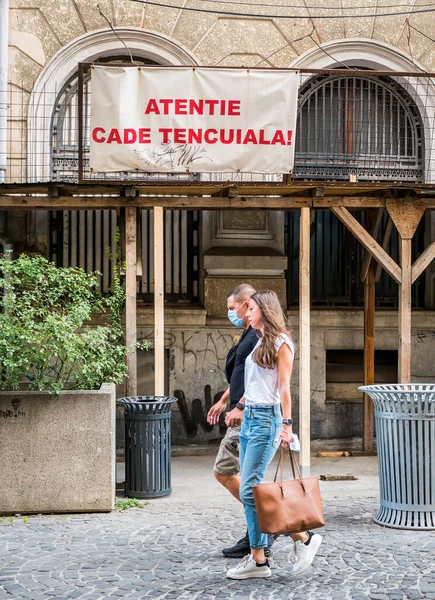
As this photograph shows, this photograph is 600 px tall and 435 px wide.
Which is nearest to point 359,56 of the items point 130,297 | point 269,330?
point 130,297

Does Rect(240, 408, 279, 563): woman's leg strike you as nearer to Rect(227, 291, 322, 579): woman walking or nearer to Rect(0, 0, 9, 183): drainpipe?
Rect(227, 291, 322, 579): woman walking

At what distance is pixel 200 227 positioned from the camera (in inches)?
525

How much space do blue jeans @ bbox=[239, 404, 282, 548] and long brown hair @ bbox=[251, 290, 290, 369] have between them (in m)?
0.32

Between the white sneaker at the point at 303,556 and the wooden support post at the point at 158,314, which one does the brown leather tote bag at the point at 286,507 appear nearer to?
the white sneaker at the point at 303,556

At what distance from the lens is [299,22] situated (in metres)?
13.6

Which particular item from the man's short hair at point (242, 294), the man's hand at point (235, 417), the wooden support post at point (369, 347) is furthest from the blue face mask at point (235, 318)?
the wooden support post at point (369, 347)

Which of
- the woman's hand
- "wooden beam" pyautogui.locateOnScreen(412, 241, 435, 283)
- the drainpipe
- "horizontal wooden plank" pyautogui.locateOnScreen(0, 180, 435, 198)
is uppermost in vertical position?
the drainpipe

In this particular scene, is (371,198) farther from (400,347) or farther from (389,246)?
(389,246)

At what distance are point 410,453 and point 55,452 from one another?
3211 mm

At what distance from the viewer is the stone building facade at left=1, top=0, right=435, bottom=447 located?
42.8ft

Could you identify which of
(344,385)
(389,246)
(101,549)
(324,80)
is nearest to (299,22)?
(324,80)

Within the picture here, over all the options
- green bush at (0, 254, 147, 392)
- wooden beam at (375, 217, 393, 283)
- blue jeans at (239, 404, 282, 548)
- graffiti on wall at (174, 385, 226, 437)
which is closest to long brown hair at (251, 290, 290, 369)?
blue jeans at (239, 404, 282, 548)

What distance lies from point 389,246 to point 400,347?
3363 millimetres

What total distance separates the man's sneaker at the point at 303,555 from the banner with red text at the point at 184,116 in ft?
16.2
